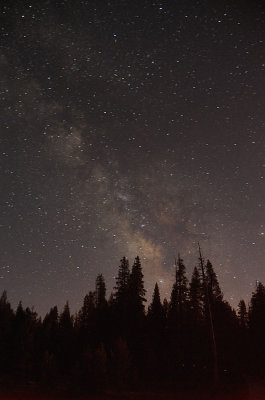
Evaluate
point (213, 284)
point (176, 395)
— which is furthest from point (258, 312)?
point (176, 395)

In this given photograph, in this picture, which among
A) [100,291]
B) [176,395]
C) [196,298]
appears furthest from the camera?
[100,291]

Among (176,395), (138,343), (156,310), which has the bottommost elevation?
(176,395)

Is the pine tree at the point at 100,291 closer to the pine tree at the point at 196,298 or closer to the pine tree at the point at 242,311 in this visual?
the pine tree at the point at 196,298

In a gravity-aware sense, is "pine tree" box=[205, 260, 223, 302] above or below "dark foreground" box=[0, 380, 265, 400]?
above

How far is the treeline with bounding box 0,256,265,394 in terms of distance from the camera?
30.6 metres

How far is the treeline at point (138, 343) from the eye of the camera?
30591 mm

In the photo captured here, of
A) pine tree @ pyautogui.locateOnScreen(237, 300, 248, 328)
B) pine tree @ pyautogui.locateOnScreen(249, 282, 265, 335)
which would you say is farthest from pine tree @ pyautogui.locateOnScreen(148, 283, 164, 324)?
pine tree @ pyautogui.locateOnScreen(237, 300, 248, 328)

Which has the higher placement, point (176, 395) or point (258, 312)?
point (258, 312)

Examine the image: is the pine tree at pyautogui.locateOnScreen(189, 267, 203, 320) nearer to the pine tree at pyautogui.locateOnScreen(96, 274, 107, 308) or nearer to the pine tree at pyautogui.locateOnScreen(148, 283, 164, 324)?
the pine tree at pyautogui.locateOnScreen(148, 283, 164, 324)

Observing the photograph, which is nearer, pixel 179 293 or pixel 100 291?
pixel 179 293

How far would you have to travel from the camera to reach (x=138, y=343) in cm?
4459

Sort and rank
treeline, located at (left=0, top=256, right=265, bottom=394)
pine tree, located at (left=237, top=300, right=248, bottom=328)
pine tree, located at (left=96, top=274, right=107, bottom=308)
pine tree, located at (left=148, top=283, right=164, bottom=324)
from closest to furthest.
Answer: treeline, located at (left=0, top=256, right=265, bottom=394) < pine tree, located at (left=148, top=283, right=164, bottom=324) < pine tree, located at (left=96, top=274, right=107, bottom=308) < pine tree, located at (left=237, top=300, right=248, bottom=328)

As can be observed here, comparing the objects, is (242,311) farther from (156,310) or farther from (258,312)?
(156,310)

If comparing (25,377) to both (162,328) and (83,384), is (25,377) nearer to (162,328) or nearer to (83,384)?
(83,384)
